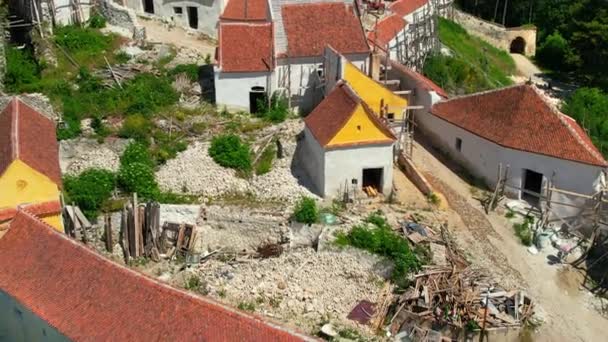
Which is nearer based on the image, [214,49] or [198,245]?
[198,245]

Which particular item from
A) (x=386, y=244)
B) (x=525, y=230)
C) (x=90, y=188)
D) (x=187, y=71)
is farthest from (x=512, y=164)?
(x=90, y=188)

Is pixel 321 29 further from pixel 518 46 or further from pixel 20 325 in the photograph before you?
pixel 518 46

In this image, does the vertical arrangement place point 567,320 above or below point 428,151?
below

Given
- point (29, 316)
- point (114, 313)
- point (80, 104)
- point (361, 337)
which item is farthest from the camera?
point (80, 104)

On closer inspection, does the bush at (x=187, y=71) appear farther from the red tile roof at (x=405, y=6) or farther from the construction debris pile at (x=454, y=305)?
the construction debris pile at (x=454, y=305)

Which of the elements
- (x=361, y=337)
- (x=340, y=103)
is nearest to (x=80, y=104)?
(x=340, y=103)

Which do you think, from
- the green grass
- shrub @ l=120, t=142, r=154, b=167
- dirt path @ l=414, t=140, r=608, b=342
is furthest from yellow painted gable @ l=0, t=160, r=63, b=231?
the green grass

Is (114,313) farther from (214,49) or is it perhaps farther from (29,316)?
(214,49)
